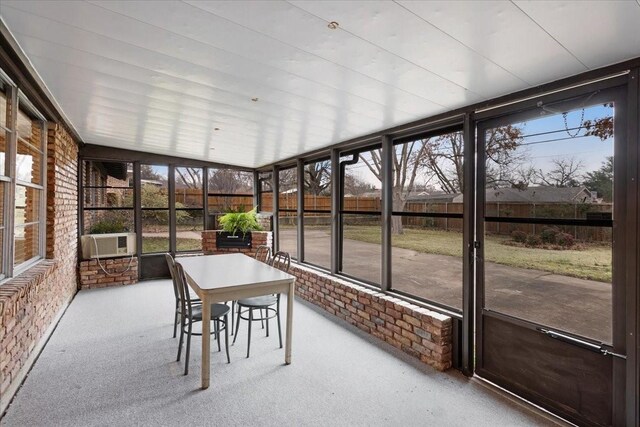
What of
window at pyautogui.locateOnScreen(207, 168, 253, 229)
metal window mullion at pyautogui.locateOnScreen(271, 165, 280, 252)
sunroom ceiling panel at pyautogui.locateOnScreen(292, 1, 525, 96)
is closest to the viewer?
sunroom ceiling panel at pyautogui.locateOnScreen(292, 1, 525, 96)

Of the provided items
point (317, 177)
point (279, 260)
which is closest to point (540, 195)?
point (279, 260)

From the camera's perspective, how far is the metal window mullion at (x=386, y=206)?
364 centimetres

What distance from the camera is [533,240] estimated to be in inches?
94.7

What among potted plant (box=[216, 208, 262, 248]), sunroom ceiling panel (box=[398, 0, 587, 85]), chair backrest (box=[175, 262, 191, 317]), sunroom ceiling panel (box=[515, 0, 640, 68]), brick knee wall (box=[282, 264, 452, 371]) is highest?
sunroom ceiling panel (box=[398, 0, 587, 85])

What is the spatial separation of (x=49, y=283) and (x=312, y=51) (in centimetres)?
360

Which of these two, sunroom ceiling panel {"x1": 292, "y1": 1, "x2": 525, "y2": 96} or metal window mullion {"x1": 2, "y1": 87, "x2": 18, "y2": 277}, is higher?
sunroom ceiling panel {"x1": 292, "y1": 1, "x2": 525, "y2": 96}

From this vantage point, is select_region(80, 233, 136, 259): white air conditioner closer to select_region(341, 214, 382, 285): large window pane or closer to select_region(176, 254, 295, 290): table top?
select_region(176, 254, 295, 290): table top

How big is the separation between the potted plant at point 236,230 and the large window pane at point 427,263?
2.87 metres

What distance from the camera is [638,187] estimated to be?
5.91 feet

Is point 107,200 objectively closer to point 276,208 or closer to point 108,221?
point 108,221

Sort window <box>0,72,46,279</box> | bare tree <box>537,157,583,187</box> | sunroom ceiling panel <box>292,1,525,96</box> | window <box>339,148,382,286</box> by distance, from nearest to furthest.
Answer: sunroom ceiling panel <box>292,1,525,96</box>, bare tree <box>537,157,583,187</box>, window <box>0,72,46,279</box>, window <box>339,148,382,286</box>

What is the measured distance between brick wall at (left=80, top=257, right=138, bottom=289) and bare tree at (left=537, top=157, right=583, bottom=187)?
605cm

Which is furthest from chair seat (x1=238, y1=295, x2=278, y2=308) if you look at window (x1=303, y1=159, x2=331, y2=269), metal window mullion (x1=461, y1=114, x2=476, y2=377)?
metal window mullion (x1=461, y1=114, x2=476, y2=377)

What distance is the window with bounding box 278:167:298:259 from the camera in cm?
577
